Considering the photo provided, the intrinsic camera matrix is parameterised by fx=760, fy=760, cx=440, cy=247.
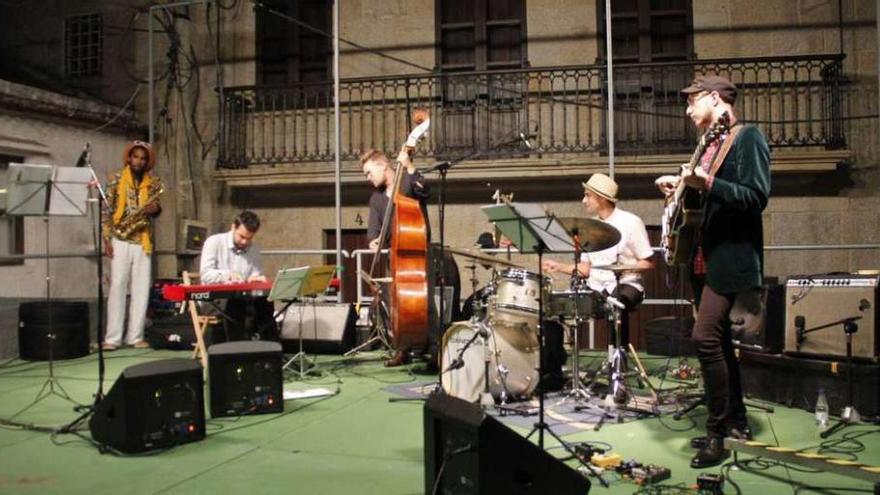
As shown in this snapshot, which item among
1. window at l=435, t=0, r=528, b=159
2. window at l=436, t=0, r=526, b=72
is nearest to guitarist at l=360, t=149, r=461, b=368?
window at l=435, t=0, r=528, b=159

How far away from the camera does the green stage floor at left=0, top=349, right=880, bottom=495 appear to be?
11.8 feet

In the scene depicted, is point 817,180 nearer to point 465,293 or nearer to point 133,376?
point 465,293

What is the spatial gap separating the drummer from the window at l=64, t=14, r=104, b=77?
9761mm

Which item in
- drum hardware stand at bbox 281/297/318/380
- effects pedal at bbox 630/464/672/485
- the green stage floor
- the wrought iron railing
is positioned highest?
the wrought iron railing

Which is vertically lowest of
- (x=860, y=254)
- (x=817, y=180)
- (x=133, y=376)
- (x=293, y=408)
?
(x=293, y=408)

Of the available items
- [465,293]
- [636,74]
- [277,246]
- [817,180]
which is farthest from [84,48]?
[817,180]

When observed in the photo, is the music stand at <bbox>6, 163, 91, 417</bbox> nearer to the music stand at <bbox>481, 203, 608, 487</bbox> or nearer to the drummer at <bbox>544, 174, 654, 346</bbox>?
the music stand at <bbox>481, 203, 608, 487</bbox>

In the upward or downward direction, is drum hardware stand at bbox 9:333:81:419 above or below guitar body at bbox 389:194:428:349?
below

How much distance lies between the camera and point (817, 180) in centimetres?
1030

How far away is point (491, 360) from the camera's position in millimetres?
5199

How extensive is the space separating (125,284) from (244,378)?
3925 millimetres

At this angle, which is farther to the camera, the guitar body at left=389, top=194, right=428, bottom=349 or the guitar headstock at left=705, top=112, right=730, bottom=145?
the guitar body at left=389, top=194, right=428, bottom=349

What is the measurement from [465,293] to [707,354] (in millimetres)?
7506

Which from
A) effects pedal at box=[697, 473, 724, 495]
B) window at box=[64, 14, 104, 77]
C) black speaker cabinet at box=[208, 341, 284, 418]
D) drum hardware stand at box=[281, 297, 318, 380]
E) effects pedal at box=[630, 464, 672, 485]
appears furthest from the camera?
window at box=[64, 14, 104, 77]
